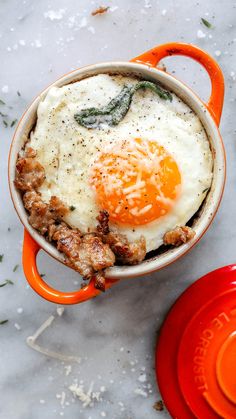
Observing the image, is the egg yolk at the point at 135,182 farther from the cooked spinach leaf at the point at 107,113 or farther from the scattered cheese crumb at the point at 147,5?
the scattered cheese crumb at the point at 147,5

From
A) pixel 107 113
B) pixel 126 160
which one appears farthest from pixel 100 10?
pixel 126 160

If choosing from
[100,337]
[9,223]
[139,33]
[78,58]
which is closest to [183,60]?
[139,33]

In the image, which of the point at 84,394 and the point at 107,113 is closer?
the point at 107,113

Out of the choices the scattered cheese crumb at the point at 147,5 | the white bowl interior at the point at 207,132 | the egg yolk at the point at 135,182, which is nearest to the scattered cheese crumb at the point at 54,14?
the scattered cheese crumb at the point at 147,5

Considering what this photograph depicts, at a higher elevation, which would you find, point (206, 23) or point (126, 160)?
point (206, 23)

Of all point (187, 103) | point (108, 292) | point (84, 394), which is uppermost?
point (187, 103)

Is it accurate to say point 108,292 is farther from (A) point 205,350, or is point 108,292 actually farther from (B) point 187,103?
(B) point 187,103

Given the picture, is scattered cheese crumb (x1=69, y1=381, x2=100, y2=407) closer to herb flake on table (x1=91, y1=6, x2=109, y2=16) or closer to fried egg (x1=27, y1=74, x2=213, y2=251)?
fried egg (x1=27, y1=74, x2=213, y2=251)
